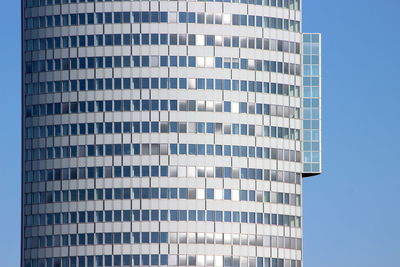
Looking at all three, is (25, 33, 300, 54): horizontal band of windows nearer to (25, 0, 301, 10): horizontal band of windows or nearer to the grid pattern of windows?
(25, 0, 301, 10): horizontal band of windows

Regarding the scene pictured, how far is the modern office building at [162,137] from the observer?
611 ft

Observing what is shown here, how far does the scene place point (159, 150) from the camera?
187m

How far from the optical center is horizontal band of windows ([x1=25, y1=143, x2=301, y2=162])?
613ft

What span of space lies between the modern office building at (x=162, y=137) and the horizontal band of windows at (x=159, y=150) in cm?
20

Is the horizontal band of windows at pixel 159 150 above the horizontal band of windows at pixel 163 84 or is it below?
below

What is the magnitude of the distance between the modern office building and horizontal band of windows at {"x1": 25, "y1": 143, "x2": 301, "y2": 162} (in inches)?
8.0

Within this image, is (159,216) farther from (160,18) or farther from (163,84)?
(160,18)

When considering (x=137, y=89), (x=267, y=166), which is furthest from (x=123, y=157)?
(x=267, y=166)

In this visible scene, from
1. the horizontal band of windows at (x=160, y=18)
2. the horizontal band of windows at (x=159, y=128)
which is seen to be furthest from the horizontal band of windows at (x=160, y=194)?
the horizontal band of windows at (x=160, y=18)

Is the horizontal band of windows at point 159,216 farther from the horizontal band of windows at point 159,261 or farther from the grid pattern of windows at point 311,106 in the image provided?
the grid pattern of windows at point 311,106

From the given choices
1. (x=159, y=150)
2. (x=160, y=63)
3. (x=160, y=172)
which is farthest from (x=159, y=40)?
(x=160, y=172)

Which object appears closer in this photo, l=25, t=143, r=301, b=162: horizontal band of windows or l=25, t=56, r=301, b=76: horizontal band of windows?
l=25, t=143, r=301, b=162: horizontal band of windows

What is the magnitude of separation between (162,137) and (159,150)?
2.05m

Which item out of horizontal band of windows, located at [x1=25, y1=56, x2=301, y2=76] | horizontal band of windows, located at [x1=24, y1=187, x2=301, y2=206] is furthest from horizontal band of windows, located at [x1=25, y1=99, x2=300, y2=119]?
horizontal band of windows, located at [x1=24, y1=187, x2=301, y2=206]
